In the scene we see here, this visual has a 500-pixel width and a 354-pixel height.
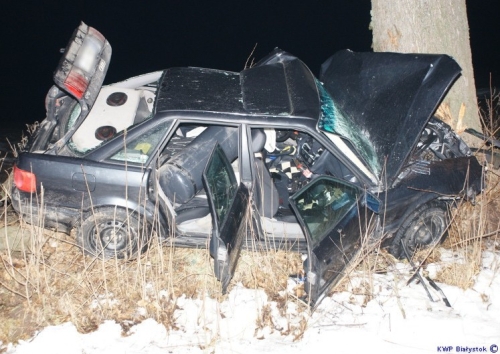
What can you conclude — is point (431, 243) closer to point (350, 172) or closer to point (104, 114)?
point (350, 172)

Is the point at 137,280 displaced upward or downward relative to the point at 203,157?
downward

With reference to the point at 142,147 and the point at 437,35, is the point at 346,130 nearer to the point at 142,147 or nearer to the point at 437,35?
the point at 142,147

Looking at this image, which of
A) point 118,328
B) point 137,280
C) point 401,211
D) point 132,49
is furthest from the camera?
point 132,49

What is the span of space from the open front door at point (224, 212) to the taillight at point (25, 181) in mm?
1462

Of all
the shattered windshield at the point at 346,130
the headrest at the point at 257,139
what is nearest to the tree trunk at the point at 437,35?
the shattered windshield at the point at 346,130

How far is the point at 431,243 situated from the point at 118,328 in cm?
273

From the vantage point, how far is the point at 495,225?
5.00 m

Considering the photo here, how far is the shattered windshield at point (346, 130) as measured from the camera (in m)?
3.92

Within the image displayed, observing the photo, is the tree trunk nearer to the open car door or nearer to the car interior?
the car interior

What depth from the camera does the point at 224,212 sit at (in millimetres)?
3621

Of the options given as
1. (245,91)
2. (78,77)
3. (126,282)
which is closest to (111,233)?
(126,282)

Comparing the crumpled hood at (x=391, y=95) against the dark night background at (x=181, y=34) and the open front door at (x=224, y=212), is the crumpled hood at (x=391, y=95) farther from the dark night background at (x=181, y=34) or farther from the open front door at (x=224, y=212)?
the dark night background at (x=181, y=34)

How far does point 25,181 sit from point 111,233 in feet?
2.59

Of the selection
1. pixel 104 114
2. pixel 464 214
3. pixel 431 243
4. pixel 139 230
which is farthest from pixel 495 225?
pixel 104 114
